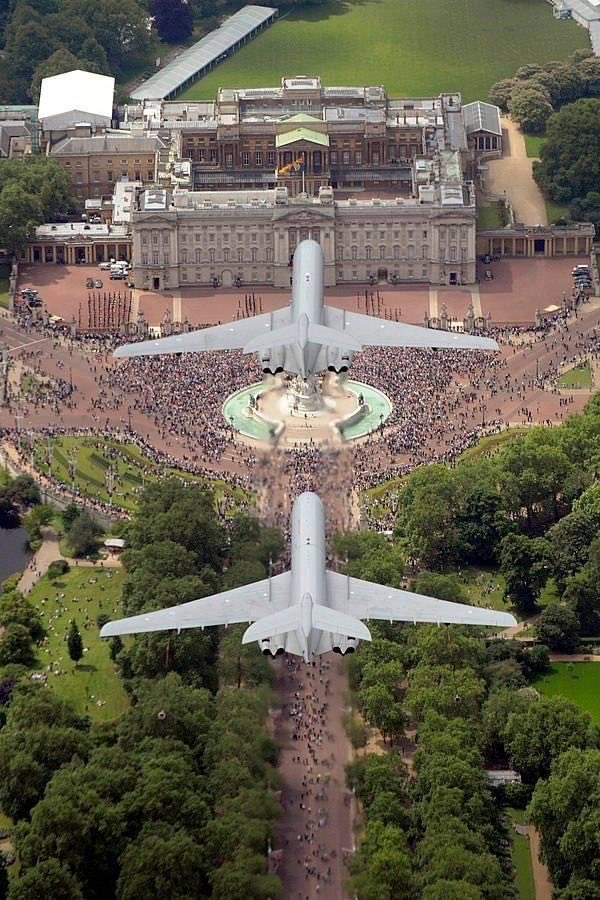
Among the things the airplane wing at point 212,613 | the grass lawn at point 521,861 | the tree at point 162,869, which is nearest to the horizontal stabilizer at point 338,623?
the airplane wing at point 212,613

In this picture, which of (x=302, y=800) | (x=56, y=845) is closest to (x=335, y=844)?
(x=302, y=800)

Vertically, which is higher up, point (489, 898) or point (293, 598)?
point (293, 598)

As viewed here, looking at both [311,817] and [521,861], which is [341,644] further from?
[521,861]

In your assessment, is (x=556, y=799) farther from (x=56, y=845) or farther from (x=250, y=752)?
(x=56, y=845)

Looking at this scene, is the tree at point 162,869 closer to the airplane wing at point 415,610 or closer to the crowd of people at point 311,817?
the crowd of people at point 311,817

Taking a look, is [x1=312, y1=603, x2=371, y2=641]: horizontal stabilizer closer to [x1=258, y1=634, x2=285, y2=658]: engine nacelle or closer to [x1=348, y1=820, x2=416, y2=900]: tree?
[x1=258, y1=634, x2=285, y2=658]: engine nacelle
